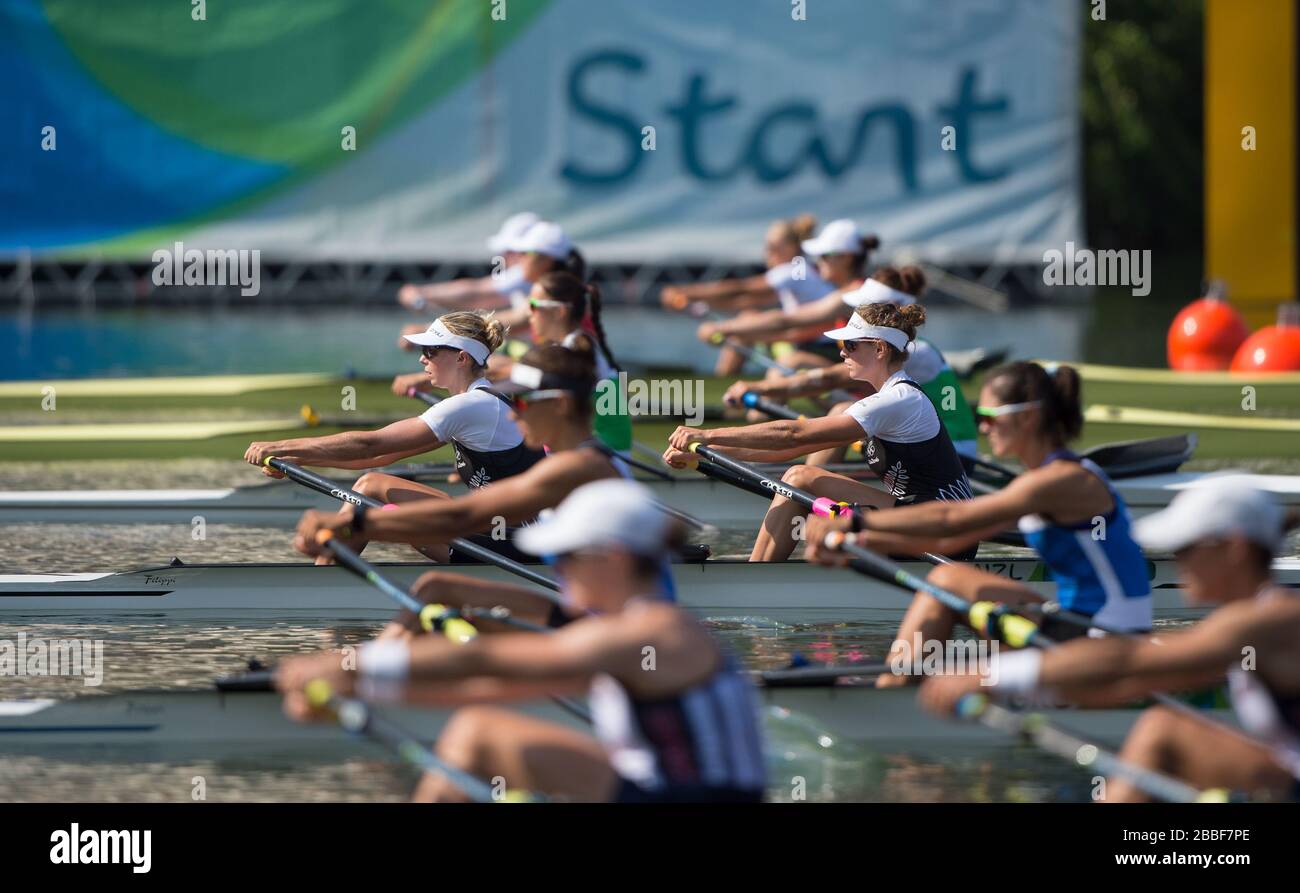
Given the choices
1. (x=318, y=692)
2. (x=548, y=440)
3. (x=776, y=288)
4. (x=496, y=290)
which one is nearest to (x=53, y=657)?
(x=548, y=440)

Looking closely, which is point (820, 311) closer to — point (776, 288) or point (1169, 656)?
point (776, 288)

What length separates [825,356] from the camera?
12344 mm

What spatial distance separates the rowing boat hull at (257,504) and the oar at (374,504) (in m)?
2.26

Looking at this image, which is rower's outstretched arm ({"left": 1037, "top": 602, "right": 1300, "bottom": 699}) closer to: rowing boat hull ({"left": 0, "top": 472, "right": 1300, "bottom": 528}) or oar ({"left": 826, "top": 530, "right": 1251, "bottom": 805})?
oar ({"left": 826, "top": 530, "right": 1251, "bottom": 805})

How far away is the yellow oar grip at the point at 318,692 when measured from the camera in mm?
3891

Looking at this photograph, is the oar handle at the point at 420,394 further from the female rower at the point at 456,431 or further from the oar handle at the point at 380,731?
the oar handle at the point at 380,731

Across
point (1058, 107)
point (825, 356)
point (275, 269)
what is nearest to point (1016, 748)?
point (825, 356)

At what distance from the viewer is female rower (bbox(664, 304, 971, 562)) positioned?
7.01m

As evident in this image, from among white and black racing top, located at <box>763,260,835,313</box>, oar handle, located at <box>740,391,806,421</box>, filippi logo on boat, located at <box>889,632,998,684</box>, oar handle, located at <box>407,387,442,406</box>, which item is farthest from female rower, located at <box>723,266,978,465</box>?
white and black racing top, located at <box>763,260,835,313</box>

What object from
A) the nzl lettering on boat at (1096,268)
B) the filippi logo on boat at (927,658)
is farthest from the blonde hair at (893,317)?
the nzl lettering on boat at (1096,268)

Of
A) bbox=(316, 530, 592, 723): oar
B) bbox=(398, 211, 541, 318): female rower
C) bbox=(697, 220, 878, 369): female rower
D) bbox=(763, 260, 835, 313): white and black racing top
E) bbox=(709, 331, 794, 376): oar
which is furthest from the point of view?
bbox=(763, 260, 835, 313): white and black racing top

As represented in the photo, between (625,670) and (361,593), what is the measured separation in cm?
399
